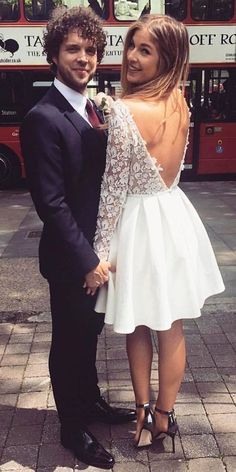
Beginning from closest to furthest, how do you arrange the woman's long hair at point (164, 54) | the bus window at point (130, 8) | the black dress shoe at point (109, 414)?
1. the woman's long hair at point (164, 54)
2. the black dress shoe at point (109, 414)
3. the bus window at point (130, 8)

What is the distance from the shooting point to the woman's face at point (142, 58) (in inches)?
74.4

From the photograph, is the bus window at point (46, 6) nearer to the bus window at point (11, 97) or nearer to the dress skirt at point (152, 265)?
the bus window at point (11, 97)

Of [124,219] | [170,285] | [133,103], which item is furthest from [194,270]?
[133,103]

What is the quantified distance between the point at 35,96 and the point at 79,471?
8.15 meters

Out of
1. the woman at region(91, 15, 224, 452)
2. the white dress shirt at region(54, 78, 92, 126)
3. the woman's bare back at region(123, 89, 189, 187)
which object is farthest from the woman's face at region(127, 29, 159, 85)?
the white dress shirt at region(54, 78, 92, 126)

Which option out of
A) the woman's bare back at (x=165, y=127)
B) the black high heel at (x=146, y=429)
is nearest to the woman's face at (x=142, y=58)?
the woman's bare back at (x=165, y=127)

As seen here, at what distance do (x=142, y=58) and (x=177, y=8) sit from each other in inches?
312

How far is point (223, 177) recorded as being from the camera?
10.3 meters

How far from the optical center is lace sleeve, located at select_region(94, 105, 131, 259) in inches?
73.9

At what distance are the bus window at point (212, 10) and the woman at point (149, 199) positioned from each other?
26.1 ft

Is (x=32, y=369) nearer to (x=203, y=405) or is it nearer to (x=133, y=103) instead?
(x=203, y=405)

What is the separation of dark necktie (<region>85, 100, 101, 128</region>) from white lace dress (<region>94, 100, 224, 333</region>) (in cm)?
19

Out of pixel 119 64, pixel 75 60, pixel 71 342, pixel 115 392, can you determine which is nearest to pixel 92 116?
pixel 75 60

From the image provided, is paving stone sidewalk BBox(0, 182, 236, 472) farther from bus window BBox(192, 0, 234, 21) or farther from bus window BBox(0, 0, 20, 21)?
bus window BBox(192, 0, 234, 21)
